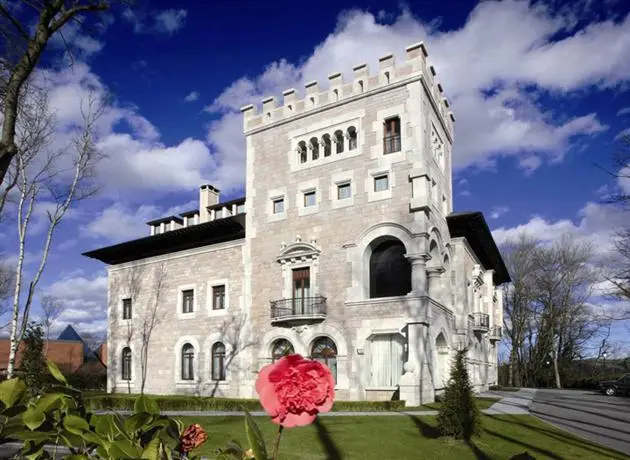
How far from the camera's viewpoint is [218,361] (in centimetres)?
2786

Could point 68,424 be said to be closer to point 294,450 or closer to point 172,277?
point 294,450

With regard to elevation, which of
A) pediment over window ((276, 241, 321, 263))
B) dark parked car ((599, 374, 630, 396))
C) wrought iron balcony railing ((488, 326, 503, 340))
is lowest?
dark parked car ((599, 374, 630, 396))

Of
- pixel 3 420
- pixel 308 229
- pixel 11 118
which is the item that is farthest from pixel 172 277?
pixel 3 420

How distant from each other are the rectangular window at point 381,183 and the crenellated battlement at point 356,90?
433 cm

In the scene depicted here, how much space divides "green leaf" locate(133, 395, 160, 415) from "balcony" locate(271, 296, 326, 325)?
22232 millimetres

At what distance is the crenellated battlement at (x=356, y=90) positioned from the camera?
24219 mm

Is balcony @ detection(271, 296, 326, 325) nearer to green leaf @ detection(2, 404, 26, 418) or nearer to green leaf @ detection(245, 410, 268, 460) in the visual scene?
green leaf @ detection(2, 404, 26, 418)

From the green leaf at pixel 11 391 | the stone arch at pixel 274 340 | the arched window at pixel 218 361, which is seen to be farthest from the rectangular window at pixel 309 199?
the green leaf at pixel 11 391

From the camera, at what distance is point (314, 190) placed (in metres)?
26.2

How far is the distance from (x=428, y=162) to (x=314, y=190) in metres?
5.86

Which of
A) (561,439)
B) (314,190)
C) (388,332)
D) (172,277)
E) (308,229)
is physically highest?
(314,190)

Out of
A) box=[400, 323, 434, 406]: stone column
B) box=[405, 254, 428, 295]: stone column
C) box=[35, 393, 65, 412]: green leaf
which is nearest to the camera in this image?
box=[35, 393, 65, 412]: green leaf

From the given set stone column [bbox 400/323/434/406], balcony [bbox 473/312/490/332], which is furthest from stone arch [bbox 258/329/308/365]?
balcony [bbox 473/312/490/332]

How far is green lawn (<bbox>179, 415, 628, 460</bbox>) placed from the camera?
37.9 ft
